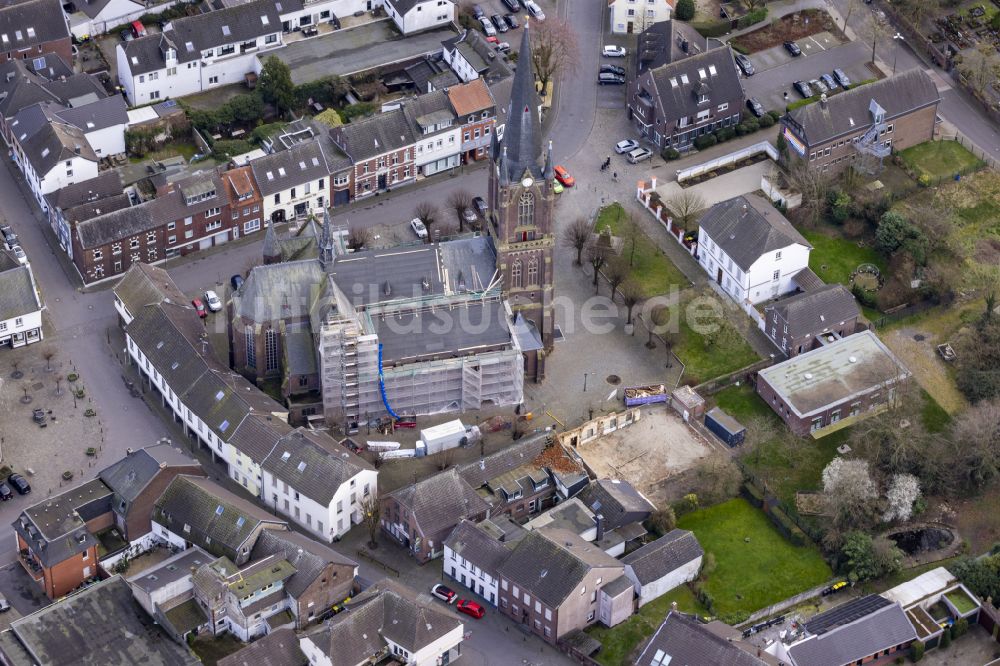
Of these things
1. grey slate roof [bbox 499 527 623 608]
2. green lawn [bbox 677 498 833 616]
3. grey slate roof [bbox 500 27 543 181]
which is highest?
Answer: grey slate roof [bbox 500 27 543 181]

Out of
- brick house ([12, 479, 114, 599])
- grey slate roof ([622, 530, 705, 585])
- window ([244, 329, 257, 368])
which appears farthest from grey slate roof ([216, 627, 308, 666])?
window ([244, 329, 257, 368])

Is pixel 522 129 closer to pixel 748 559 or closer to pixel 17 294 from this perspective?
pixel 748 559

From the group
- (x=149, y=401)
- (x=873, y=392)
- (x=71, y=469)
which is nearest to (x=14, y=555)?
(x=71, y=469)

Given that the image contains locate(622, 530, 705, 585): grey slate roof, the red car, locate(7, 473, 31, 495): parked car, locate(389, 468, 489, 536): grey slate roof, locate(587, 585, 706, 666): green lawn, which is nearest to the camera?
locate(587, 585, 706, 666): green lawn

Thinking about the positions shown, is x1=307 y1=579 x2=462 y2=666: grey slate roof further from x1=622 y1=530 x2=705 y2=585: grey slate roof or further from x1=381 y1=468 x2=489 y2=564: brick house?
x1=622 y1=530 x2=705 y2=585: grey slate roof

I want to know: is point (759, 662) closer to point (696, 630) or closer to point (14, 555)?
point (696, 630)

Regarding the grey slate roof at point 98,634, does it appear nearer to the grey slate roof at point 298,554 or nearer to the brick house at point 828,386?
the grey slate roof at point 298,554
